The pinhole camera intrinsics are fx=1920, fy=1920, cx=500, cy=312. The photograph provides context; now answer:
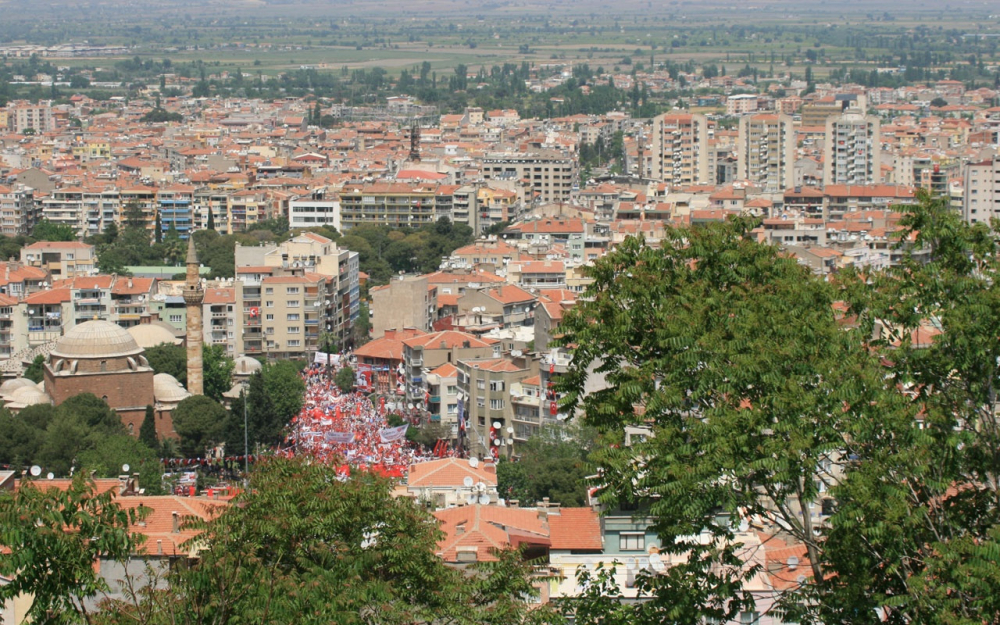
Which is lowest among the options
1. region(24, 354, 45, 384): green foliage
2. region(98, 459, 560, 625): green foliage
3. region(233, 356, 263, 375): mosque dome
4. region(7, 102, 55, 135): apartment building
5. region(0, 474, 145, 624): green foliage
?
region(7, 102, 55, 135): apartment building

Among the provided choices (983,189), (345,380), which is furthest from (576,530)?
(983,189)

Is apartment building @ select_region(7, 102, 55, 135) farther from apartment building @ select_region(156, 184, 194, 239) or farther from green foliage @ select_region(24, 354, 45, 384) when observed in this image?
green foliage @ select_region(24, 354, 45, 384)

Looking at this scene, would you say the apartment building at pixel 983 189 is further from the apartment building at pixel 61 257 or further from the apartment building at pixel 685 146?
the apartment building at pixel 61 257

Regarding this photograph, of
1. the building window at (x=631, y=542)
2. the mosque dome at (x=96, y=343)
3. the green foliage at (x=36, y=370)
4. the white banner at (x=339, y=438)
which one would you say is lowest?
the green foliage at (x=36, y=370)

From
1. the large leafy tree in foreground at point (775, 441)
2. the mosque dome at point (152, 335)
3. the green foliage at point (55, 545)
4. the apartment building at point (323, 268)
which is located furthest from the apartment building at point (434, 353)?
the green foliage at point (55, 545)

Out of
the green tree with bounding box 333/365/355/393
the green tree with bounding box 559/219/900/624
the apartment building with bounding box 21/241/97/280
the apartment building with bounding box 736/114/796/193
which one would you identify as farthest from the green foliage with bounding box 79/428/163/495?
the apartment building with bounding box 736/114/796/193

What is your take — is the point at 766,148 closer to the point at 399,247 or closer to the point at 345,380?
the point at 399,247

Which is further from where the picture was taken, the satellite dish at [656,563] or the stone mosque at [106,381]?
the stone mosque at [106,381]
